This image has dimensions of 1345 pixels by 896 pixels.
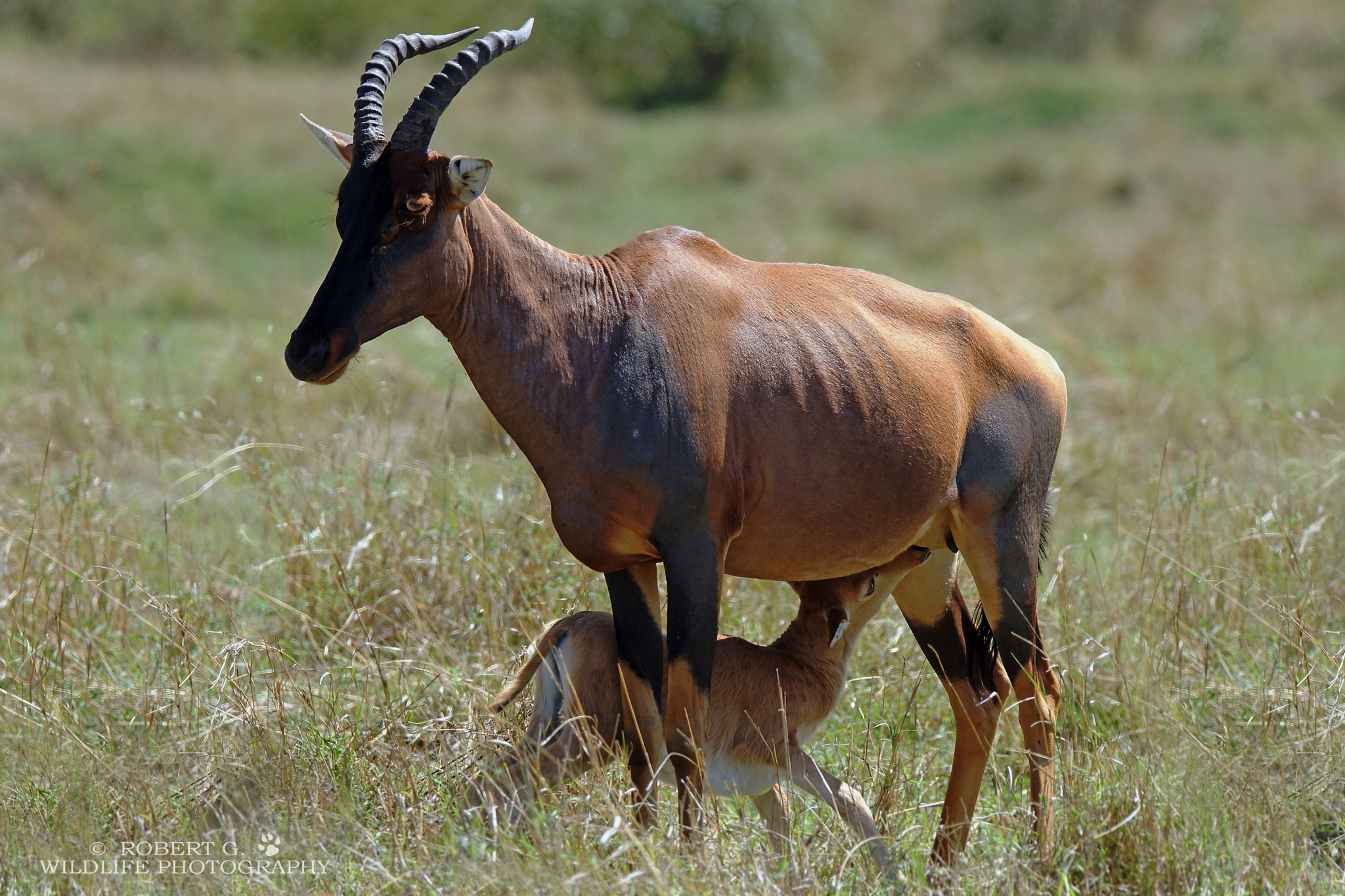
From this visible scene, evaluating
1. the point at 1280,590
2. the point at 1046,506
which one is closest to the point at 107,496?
the point at 1046,506

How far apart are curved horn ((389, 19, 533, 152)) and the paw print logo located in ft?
6.64

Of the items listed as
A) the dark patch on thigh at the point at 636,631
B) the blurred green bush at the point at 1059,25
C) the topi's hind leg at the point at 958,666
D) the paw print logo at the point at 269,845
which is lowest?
the paw print logo at the point at 269,845

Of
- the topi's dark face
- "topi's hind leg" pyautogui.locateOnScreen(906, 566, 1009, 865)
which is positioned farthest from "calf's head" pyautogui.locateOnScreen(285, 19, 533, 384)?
"topi's hind leg" pyautogui.locateOnScreen(906, 566, 1009, 865)

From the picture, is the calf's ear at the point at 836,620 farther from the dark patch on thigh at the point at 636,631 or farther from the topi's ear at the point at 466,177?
the topi's ear at the point at 466,177

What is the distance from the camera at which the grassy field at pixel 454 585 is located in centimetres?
404

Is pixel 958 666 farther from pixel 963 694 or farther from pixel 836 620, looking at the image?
pixel 836 620

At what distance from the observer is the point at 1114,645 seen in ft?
17.7

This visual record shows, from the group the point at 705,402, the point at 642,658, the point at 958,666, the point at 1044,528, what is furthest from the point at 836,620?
the point at 705,402

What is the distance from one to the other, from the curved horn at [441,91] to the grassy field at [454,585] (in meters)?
1.92

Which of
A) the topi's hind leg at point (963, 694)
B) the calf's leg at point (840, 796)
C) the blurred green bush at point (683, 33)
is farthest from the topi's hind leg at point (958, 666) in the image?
the blurred green bush at point (683, 33)

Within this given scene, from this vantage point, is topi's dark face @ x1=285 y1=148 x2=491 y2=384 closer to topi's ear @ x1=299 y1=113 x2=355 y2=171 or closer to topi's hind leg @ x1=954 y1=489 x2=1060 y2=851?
topi's ear @ x1=299 y1=113 x2=355 y2=171

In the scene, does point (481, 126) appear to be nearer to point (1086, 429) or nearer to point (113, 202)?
point (113, 202)

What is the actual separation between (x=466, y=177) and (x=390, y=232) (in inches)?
10.2

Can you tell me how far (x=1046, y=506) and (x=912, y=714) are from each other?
44.2 inches
